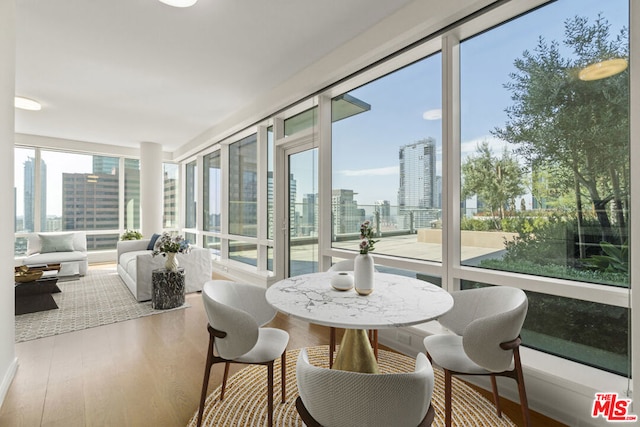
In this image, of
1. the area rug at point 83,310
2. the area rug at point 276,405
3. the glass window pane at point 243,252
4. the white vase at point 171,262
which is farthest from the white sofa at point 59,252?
the area rug at point 276,405

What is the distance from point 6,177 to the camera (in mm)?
2164

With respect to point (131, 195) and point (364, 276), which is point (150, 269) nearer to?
point (364, 276)

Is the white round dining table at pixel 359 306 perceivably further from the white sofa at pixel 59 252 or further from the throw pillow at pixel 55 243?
the throw pillow at pixel 55 243

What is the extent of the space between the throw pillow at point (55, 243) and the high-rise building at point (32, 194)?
4.23 feet

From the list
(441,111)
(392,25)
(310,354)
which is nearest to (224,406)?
(310,354)

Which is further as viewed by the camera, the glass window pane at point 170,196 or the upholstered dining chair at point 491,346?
the glass window pane at point 170,196

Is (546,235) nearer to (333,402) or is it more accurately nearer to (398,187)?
(398,187)

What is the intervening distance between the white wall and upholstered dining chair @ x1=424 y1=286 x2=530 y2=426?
275 centimetres

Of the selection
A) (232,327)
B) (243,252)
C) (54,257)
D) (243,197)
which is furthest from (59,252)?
(232,327)

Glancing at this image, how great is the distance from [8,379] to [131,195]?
675 cm

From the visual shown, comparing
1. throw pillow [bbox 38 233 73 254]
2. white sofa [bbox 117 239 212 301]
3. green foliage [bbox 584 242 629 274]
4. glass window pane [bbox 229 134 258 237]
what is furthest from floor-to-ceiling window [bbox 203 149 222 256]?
green foliage [bbox 584 242 629 274]

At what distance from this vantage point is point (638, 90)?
1.53 m

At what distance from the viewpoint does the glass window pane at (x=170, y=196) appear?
8594mm

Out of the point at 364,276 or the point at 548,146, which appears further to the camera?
the point at 548,146
